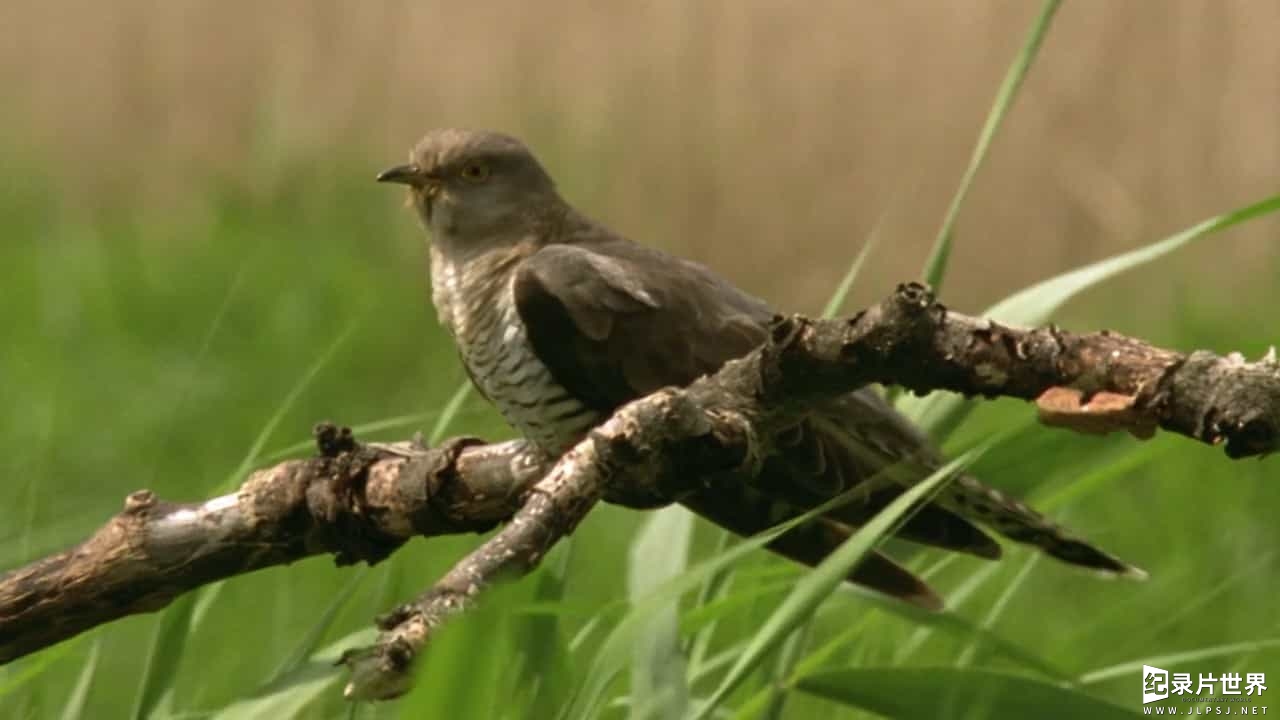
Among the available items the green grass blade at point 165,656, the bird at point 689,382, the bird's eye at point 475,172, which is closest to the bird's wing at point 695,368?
the bird at point 689,382

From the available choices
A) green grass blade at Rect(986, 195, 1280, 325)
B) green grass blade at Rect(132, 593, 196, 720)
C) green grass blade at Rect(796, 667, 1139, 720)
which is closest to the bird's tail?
green grass blade at Rect(986, 195, 1280, 325)

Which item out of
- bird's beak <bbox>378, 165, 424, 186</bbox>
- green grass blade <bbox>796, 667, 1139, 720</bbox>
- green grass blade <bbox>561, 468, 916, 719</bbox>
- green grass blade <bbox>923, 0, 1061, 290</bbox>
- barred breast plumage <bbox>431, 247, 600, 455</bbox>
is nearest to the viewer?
green grass blade <bbox>561, 468, 916, 719</bbox>

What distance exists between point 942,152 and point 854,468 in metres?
1.61

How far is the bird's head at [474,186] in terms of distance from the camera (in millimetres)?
1463

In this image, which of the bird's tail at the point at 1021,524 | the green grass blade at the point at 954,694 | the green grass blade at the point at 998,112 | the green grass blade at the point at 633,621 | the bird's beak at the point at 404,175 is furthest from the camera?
the bird's beak at the point at 404,175

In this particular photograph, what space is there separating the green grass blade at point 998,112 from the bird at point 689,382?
0.12 m

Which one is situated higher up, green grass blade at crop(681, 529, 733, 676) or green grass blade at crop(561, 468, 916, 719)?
green grass blade at crop(681, 529, 733, 676)

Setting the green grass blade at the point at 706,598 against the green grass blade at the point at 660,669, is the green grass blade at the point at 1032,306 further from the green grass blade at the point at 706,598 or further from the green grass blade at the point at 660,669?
the green grass blade at the point at 660,669

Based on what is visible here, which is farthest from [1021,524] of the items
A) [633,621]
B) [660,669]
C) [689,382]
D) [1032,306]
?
[633,621]

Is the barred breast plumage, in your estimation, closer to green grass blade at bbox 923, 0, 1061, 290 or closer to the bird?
the bird

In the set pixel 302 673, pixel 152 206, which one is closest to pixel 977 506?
pixel 302 673

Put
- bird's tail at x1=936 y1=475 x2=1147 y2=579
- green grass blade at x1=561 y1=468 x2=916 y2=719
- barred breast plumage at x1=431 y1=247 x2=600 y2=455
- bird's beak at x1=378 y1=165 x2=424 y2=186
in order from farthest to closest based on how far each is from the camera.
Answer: bird's beak at x1=378 y1=165 x2=424 y2=186, barred breast plumage at x1=431 y1=247 x2=600 y2=455, bird's tail at x1=936 y1=475 x2=1147 y2=579, green grass blade at x1=561 y1=468 x2=916 y2=719

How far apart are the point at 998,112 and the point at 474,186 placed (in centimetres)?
57

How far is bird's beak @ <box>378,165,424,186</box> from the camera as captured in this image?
4.73 feet
